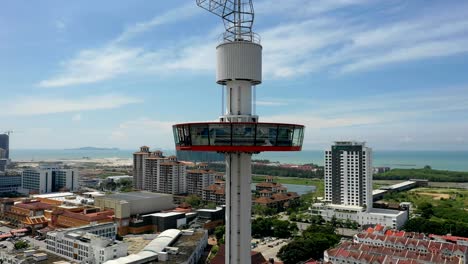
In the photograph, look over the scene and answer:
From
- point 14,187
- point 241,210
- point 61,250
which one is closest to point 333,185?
point 61,250

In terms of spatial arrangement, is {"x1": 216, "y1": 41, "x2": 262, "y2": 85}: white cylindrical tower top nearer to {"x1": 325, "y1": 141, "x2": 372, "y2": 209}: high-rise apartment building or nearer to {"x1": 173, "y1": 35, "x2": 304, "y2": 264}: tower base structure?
{"x1": 173, "y1": 35, "x2": 304, "y2": 264}: tower base structure

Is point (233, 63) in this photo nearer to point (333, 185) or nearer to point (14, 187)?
point (333, 185)

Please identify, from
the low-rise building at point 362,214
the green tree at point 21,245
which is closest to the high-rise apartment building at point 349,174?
the low-rise building at point 362,214

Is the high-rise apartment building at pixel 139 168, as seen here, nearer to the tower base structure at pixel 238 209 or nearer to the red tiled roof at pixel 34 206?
the red tiled roof at pixel 34 206

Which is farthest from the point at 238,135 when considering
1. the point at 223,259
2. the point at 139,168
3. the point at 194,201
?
the point at 139,168

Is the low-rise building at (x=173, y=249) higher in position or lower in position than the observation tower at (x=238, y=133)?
lower

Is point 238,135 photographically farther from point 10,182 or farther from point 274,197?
point 10,182
